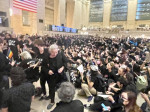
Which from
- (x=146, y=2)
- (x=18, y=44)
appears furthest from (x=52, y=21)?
(x=146, y=2)

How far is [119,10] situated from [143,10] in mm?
6193

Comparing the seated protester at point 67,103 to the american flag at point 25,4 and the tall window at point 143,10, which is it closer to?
the american flag at point 25,4

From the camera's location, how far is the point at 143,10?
32.8 meters

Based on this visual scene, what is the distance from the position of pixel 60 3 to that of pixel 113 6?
18.4 m

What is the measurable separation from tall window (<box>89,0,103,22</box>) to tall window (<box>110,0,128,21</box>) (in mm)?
3775

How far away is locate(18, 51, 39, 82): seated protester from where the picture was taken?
9.92ft

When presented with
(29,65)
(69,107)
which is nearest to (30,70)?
(29,65)

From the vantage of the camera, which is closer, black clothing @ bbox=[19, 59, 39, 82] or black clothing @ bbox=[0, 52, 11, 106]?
black clothing @ bbox=[0, 52, 11, 106]

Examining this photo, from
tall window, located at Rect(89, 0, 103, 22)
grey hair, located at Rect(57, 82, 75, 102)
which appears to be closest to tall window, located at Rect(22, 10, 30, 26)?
grey hair, located at Rect(57, 82, 75, 102)

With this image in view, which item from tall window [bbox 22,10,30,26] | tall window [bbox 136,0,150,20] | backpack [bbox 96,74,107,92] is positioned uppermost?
tall window [bbox 136,0,150,20]

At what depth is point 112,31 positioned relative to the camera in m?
27.4

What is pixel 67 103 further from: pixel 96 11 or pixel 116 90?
pixel 96 11

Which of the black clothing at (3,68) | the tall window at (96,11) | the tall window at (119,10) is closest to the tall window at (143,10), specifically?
the tall window at (119,10)

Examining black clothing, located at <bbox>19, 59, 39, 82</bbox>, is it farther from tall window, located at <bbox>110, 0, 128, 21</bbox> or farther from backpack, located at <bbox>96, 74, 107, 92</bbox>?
tall window, located at <bbox>110, 0, 128, 21</bbox>
